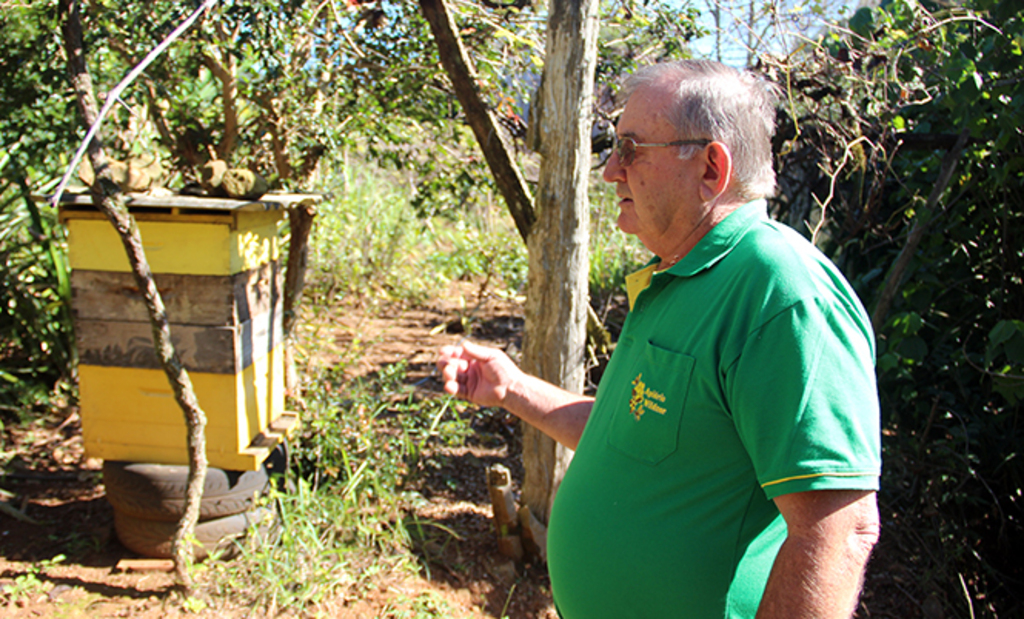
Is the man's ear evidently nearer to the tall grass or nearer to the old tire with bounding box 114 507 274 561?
the old tire with bounding box 114 507 274 561

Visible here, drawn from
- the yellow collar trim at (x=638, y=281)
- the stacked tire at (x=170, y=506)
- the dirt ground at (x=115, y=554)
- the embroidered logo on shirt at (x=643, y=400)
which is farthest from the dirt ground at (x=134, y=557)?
the embroidered logo on shirt at (x=643, y=400)

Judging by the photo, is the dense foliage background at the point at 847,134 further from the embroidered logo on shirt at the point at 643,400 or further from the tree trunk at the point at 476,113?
the embroidered logo on shirt at the point at 643,400

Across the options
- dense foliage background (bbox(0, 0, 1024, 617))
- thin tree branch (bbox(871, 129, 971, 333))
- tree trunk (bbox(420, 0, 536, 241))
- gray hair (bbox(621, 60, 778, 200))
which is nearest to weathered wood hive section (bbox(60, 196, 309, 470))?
dense foliage background (bbox(0, 0, 1024, 617))

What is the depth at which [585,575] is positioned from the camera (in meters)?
1.45

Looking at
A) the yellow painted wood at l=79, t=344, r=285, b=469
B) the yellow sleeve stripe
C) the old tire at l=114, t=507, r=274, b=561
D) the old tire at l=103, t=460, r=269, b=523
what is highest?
the yellow sleeve stripe

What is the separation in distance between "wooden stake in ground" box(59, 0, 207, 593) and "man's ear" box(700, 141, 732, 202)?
74.7 inches

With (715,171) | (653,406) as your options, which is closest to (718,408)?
(653,406)

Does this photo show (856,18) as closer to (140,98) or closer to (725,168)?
(725,168)

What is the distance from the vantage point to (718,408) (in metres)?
1.18

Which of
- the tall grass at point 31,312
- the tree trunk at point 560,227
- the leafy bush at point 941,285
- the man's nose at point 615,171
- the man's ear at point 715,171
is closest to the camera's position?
the man's ear at point 715,171

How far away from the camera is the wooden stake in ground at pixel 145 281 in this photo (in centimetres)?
232

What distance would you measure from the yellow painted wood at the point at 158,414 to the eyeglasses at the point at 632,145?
6.88ft

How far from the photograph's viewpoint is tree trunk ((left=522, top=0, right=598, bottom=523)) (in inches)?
109

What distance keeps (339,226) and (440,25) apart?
12.9ft
